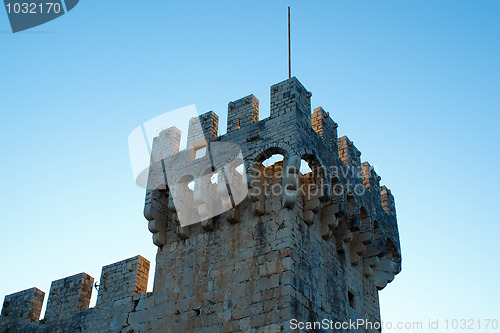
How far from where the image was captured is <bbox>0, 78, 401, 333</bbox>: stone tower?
10.5 metres

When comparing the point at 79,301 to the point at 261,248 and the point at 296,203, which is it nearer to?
the point at 261,248

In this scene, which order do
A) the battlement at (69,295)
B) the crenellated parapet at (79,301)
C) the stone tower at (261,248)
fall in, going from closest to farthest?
the stone tower at (261,248) < the crenellated parapet at (79,301) < the battlement at (69,295)

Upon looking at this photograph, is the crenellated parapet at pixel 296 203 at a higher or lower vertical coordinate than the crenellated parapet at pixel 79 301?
higher

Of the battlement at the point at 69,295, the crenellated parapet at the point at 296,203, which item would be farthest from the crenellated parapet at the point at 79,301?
the crenellated parapet at the point at 296,203

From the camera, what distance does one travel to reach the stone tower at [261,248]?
415 inches

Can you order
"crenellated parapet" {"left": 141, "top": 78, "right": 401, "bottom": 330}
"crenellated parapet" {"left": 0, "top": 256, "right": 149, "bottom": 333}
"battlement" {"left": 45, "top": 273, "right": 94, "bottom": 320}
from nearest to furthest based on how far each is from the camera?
1. "crenellated parapet" {"left": 141, "top": 78, "right": 401, "bottom": 330}
2. "crenellated parapet" {"left": 0, "top": 256, "right": 149, "bottom": 333}
3. "battlement" {"left": 45, "top": 273, "right": 94, "bottom": 320}

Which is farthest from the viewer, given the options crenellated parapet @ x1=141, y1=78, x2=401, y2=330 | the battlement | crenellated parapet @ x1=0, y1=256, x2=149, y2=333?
the battlement

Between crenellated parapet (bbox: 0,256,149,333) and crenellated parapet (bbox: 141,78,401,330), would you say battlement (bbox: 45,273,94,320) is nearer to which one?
crenellated parapet (bbox: 0,256,149,333)

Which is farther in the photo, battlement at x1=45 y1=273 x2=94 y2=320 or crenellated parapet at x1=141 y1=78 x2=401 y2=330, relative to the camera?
battlement at x1=45 y1=273 x2=94 y2=320

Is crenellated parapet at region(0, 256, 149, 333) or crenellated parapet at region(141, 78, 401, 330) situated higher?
crenellated parapet at region(141, 78, 401, 330)

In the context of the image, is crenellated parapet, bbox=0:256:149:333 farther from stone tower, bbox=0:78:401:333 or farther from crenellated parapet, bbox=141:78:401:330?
crenellated parapet, bbox=141:78:401:330

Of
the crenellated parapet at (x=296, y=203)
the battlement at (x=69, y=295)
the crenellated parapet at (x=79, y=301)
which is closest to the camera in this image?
the crenellated parapet at (x=296, y=203)

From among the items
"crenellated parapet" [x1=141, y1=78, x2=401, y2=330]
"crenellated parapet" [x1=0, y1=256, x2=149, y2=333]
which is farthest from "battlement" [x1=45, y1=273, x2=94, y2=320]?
"crenellated parapet" [x1=141, y1=78, x2=401, y2=330]

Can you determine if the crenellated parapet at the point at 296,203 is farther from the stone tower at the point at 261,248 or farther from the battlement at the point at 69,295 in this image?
the battlement at the point at 69,295
